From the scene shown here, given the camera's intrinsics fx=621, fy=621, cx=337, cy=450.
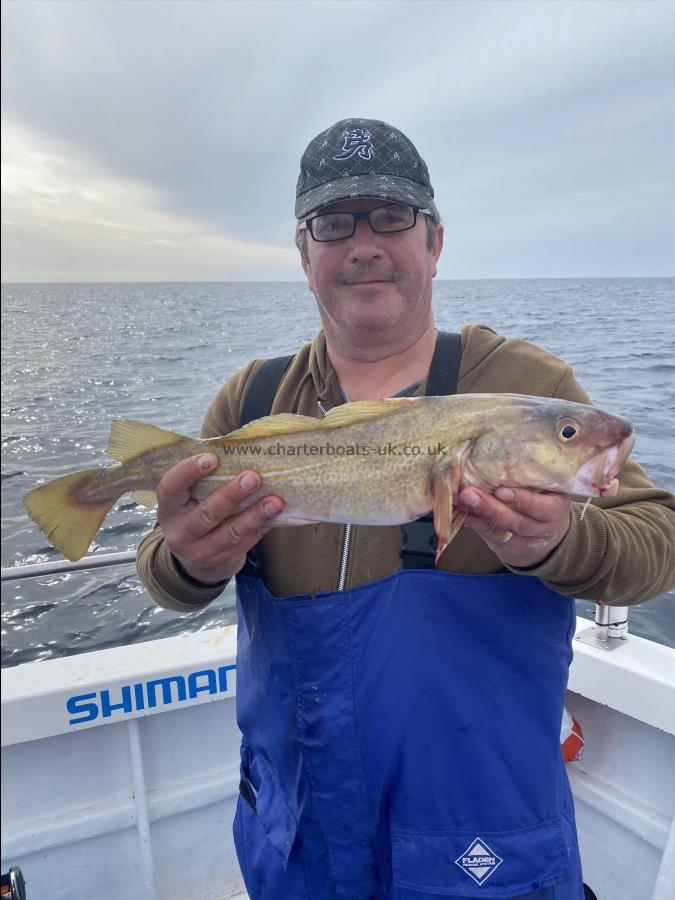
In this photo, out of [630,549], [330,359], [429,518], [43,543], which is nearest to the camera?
[630,549]

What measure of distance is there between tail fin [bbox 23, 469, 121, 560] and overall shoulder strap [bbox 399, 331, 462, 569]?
3.91 feet

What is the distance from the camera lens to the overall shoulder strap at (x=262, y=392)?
→ 2670mm

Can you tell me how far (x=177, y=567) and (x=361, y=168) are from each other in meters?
1.77

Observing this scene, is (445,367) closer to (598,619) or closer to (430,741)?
(430,741)

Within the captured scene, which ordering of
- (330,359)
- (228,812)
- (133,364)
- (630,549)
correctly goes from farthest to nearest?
(133,364), (228,812), (330,359), (630,549)

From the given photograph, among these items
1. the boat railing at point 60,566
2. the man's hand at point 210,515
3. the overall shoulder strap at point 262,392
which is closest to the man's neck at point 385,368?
the overall shoulder strap at point 262,392

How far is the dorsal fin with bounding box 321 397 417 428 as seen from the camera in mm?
2287

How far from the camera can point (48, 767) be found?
349cm

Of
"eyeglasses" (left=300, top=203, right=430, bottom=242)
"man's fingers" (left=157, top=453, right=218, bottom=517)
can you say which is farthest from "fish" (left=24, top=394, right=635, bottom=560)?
"eyeglasses" (left=300, top=203, right=430, bottom=242)

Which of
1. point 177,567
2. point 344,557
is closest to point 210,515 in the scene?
point 177,567

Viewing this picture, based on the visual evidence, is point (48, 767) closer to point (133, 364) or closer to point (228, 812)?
point (228, 812)

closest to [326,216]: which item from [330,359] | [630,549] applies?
[330,359]

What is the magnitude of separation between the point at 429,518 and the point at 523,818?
3.44 feet

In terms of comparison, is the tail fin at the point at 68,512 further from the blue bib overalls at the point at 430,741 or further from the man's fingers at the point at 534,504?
the man's fingers at the point at 534,504
